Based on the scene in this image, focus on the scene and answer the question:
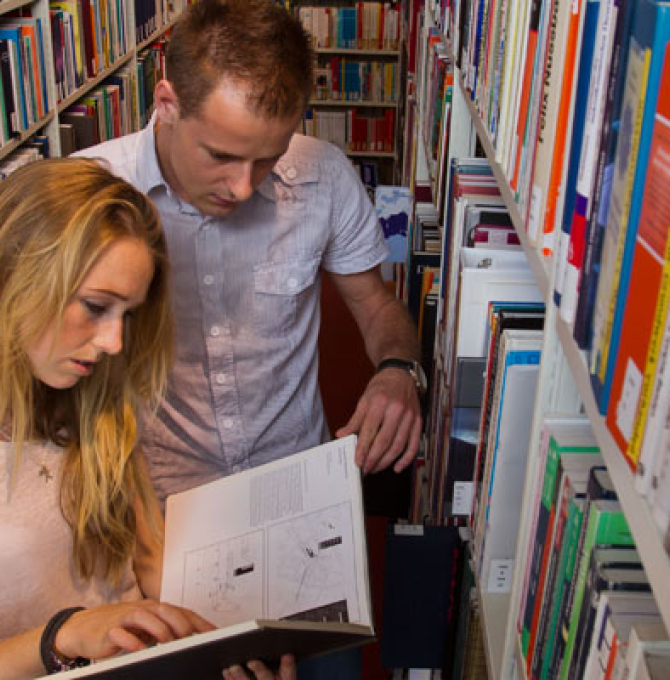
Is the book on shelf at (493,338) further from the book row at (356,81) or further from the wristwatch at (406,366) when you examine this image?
the book row at (356,81)

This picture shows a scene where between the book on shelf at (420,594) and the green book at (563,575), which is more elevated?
the green book at (563,575)

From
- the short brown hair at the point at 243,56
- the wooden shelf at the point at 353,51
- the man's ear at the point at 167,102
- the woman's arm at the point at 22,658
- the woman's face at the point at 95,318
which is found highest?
the short brown hair at the point at 243,56

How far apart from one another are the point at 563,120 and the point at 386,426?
2.48 ft

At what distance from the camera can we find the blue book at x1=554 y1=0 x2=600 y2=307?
65 centimetres

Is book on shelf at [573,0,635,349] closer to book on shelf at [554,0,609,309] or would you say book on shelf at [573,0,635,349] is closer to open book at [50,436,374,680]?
Answer: book on shelf at [554,0,609,309]

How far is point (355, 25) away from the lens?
589 centimetres

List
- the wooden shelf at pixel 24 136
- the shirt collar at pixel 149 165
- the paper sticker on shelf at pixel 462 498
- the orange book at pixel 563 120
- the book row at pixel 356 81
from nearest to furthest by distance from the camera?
the orange book at pixel 563 120, the paper sticker on shelf at pixel 462 498, the shirt collar at pixel 149 165, the wooden shelf at pixel 24 136, the book row at pixel 356 81

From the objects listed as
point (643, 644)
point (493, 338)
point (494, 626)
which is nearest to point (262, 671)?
point (494, 626)

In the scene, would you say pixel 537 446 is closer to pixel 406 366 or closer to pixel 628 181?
pixel 628 181

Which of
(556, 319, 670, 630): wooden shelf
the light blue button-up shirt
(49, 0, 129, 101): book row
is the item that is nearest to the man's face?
the light blue button-up shirt

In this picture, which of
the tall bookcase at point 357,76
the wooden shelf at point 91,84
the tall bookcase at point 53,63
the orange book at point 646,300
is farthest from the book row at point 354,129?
the orange book at point 646,300

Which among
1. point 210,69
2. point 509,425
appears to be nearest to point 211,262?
point 210,69

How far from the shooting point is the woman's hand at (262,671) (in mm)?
1049

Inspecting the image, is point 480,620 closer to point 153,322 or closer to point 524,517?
point 524,517
